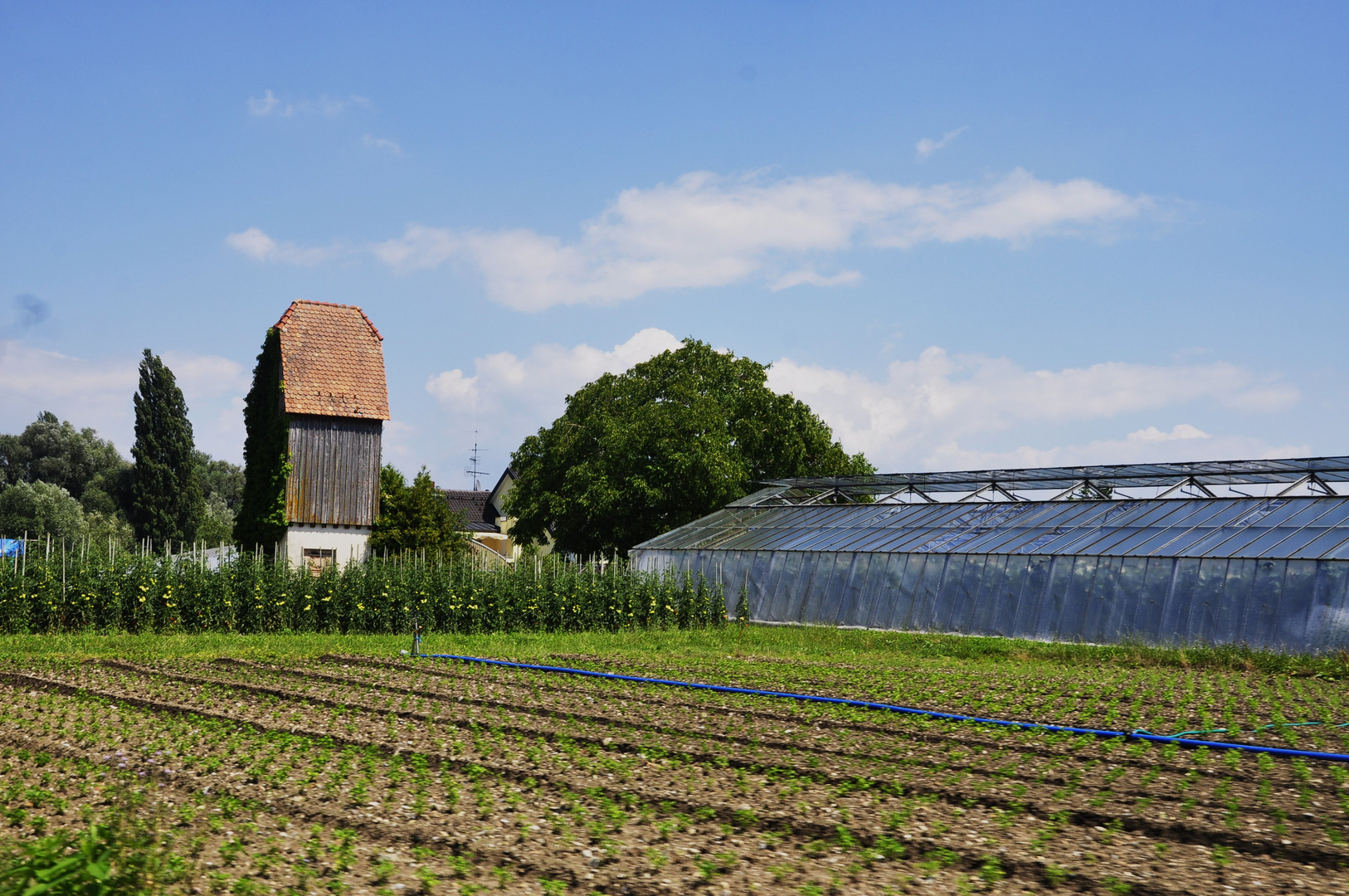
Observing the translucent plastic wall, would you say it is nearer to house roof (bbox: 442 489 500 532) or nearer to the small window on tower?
the small window on tower

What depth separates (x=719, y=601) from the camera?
28359 millimetres

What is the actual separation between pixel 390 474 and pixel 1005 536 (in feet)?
63.4

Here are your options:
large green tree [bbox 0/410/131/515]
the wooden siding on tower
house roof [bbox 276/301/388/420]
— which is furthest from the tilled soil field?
large green tree [bbox 0/410/131/515]

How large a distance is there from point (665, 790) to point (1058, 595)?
55.8 feet

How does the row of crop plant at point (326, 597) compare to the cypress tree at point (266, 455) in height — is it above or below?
below

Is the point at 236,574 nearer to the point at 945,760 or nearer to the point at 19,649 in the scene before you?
the point at 19,649

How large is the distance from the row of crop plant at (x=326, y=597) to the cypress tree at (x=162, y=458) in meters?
36.7

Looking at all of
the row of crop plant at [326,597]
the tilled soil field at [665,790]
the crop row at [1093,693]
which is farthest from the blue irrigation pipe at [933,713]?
the row of crop plant at [326,597]

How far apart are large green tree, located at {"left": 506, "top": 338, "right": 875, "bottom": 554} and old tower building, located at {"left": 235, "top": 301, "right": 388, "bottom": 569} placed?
612 centimetres

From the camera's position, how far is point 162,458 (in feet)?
188

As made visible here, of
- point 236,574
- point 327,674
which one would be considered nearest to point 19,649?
point 236,574

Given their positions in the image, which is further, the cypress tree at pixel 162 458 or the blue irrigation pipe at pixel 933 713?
the cypress tree at pixel 162 458

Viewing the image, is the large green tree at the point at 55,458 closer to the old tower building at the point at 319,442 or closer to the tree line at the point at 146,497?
the tree line at the point at 146,497

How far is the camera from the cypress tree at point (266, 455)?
33.7 m
